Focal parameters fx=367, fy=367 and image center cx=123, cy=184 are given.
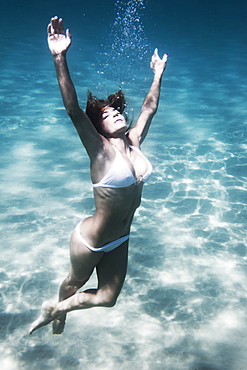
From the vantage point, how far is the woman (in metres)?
2.54

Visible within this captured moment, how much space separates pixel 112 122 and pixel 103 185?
497 mm

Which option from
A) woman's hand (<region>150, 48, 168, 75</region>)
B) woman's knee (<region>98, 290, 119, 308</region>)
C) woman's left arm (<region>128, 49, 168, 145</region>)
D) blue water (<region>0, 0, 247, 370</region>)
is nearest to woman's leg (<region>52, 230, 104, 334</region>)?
woman's knee (<region>98, 290, 119, 308</region>)

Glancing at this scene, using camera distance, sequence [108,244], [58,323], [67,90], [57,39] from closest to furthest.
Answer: [67,90] < [57,39] < [108,244] < [58,323]

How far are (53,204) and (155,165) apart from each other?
2.61m

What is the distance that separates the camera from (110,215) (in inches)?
110

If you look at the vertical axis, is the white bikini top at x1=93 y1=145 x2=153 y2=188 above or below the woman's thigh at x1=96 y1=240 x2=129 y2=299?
above

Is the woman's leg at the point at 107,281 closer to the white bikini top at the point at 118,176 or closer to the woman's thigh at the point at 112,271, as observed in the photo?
the woman's thigh at the point at 112,271

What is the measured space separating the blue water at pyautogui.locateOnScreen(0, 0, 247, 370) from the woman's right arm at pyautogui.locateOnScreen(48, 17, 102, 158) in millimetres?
2550

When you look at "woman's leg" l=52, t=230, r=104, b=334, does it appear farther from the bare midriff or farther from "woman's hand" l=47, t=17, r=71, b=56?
"woman's hand" l=47, t=17, r=71, b=56

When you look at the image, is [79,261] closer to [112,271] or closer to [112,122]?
[112,271]

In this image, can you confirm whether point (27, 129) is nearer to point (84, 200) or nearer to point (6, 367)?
point (84, 200)

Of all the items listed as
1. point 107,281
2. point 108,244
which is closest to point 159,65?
point 108,244

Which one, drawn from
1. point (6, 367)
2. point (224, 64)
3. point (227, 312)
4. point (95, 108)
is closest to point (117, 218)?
point (95, 108)

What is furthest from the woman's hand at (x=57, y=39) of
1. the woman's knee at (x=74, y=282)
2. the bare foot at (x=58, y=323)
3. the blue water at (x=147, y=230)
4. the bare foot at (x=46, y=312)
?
the blue water at (x=147, y=230)
